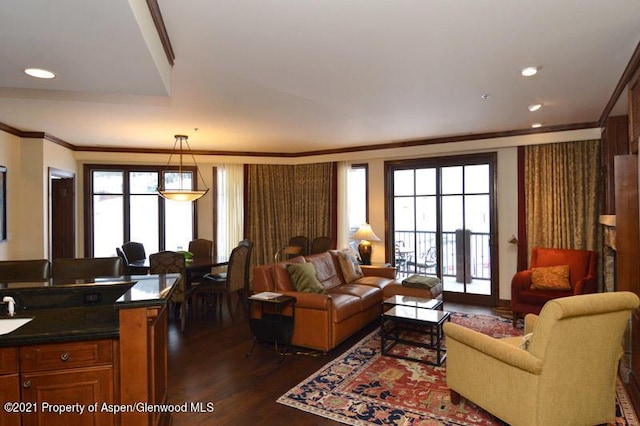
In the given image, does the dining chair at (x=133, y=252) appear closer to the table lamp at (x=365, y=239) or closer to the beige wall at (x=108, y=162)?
the beige wall at (x=108, y=162)

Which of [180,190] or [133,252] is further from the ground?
[180,190]

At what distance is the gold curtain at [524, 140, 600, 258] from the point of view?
16.7ft

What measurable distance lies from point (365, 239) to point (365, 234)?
3.2 inches

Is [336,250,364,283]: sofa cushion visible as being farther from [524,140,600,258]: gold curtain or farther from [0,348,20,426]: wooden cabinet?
[0,348,20,426]: wooden cabinet

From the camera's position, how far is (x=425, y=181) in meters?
6.36

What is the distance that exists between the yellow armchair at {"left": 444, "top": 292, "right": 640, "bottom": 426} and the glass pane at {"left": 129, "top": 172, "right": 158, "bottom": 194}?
6.12m

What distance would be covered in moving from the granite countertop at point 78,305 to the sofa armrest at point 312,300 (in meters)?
1.54

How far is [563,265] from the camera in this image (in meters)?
4.78

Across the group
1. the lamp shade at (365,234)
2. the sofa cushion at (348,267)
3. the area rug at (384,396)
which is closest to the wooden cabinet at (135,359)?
the area rug at (384,396)

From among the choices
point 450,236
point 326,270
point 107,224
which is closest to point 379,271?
point 326,270

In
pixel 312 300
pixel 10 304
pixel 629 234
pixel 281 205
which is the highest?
pixel 281 205

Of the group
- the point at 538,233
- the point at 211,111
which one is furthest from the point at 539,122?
the point at 211,111

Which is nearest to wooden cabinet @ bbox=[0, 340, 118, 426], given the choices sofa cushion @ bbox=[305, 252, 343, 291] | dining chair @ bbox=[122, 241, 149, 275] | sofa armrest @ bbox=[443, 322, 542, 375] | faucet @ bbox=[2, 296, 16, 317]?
faucet @ bbox=[2, 296, 16, 317]

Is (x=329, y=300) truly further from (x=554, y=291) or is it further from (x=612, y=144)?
(x=612, y=144)
